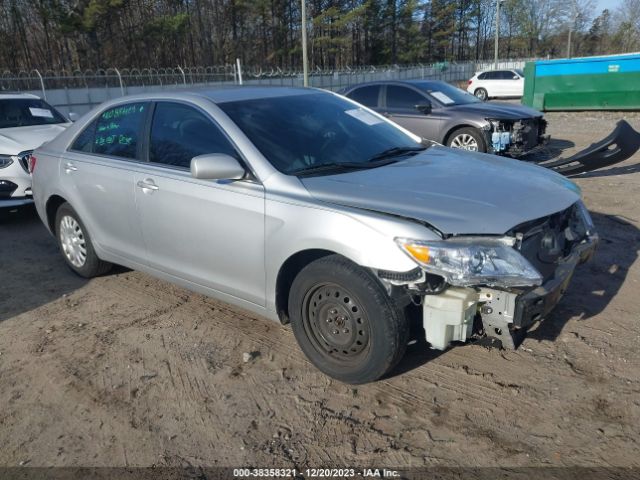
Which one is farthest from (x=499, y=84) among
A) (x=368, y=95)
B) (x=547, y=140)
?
(x=368, y=95)

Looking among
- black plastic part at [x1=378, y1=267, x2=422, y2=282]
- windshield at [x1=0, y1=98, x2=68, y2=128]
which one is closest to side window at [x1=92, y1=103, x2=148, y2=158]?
black plastic part at [x1=378, y1=267, x2=422, y2=282]

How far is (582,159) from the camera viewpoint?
6.90 metres

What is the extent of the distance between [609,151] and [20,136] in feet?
25.8

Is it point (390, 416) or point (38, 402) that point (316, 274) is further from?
point (38, 402)

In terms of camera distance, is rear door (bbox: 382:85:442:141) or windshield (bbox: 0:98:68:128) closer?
windshield (bbox: 0:98:68:128)

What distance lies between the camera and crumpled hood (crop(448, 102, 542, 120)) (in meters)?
9.09

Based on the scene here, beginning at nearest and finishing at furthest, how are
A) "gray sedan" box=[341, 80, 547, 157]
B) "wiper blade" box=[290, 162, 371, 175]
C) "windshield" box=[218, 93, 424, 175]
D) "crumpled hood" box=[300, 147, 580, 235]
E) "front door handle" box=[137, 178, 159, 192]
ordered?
"crumpled hood" box=[300, 147, 580, 235] < "wiper blade" box=[290, 162, 371, 175] < "windshield" box=[218, 93, 424, 175] < "front door handle" box=[137, 178, 159, 192] < "gray sedan" box=[341, 80, 547, 157]

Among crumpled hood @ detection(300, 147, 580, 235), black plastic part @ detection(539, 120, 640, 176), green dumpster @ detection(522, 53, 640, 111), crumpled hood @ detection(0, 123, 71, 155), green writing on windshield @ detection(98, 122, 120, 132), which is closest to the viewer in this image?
crumpled hood @ detection(300, 147, 580, 235)

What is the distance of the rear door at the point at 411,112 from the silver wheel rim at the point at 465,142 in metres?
0.32

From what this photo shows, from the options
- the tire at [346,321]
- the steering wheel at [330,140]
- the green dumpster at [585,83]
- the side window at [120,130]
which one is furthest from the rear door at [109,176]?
the green dumpster at [585,83]

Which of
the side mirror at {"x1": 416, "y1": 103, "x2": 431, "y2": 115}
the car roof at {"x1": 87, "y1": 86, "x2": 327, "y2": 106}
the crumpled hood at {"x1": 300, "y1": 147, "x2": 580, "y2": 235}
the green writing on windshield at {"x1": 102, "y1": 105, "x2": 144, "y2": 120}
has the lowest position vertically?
the crumpled hood at {"x1": 300, "y1": 147, "x2": 580, "y2": 235}

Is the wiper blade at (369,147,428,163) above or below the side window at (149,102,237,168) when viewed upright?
below

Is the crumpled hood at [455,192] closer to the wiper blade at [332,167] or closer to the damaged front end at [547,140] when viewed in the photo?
the wiper blade at [332,167]

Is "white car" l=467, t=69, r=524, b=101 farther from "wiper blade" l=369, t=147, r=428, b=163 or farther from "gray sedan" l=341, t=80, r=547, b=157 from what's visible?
"wiper blade" l=369, t=147, r=428, b=163
